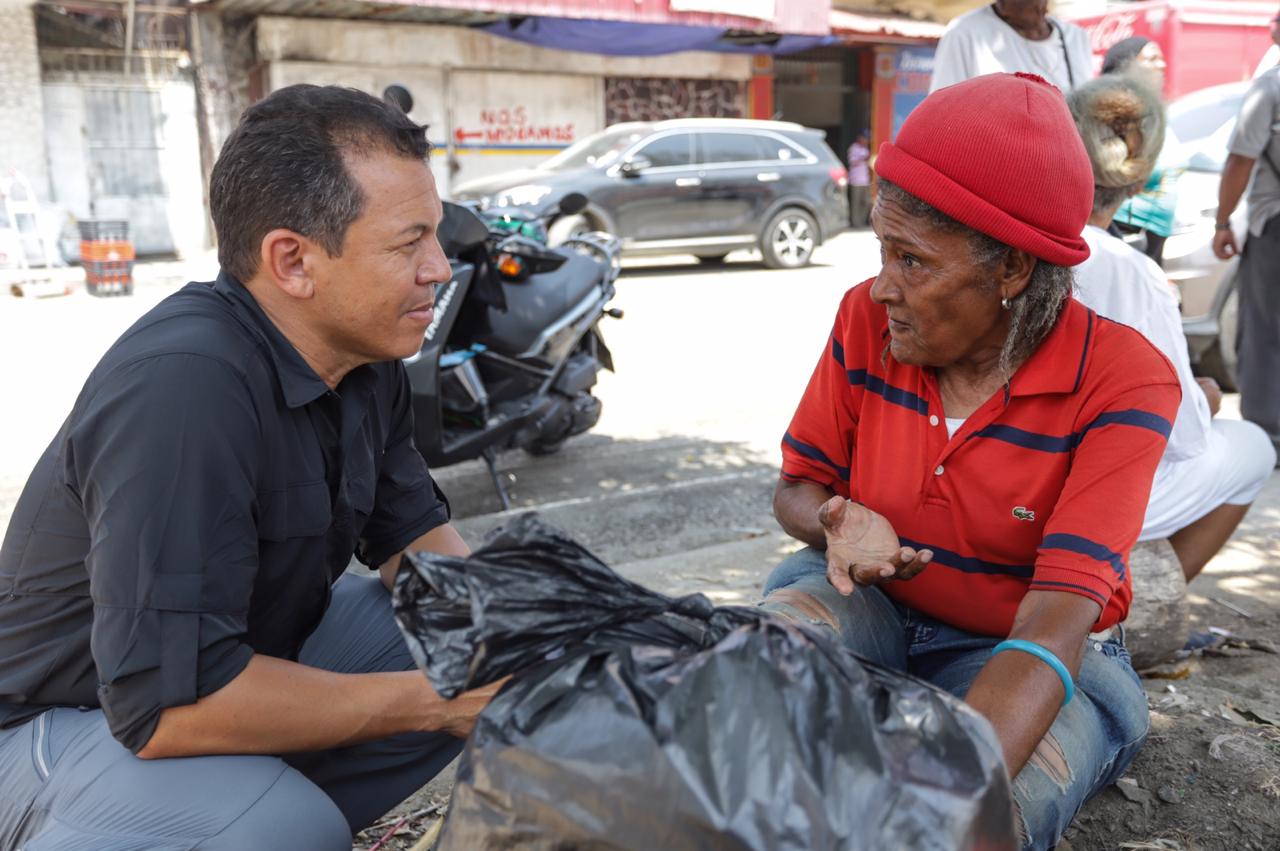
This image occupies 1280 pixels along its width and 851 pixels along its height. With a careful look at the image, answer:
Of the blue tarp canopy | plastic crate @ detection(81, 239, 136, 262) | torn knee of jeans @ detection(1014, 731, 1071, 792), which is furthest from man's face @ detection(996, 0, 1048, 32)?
the blue tarp canopy

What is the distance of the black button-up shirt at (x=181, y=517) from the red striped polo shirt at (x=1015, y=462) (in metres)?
0.93

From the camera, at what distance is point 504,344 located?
199 inches

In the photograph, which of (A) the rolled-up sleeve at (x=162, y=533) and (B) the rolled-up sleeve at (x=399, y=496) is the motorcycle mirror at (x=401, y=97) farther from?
(A) the rolled-up sleeve at (x=162, y=533)

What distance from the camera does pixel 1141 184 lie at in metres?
3.04

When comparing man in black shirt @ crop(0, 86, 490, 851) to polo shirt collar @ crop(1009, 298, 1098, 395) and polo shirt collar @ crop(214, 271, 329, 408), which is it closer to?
polo shirt collar @ crop(214, 271, 329, 408)

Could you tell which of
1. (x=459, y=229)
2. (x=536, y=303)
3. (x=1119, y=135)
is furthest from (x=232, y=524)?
(x=536, y=303)

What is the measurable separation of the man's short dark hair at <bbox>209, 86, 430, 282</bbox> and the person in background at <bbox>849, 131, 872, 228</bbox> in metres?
18.3

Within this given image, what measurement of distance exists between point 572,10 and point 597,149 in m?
4.11

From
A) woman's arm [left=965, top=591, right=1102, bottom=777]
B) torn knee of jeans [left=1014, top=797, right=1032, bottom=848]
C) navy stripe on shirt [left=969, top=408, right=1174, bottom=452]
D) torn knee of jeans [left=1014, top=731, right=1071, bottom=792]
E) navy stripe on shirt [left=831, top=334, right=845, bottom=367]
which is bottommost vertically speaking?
torn knee of jeans [left=1014, top=797, right=1032, bottom=848]

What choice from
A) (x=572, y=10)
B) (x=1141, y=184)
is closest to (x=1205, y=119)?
(x=1141, y=184)

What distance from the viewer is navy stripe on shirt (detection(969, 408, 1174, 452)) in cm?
192

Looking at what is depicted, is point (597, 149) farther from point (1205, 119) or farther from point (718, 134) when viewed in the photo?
point (1205, 119)

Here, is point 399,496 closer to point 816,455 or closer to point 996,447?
point 816,455

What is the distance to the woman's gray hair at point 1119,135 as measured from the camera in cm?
297
